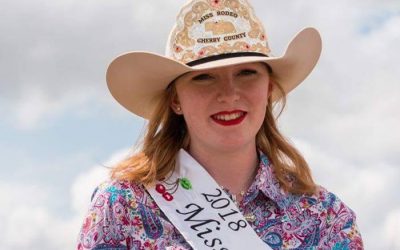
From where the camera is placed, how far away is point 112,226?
197 inches

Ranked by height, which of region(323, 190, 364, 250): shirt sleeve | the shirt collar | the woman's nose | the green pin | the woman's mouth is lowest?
region(323, 190, 364, 250): shirt sleeve

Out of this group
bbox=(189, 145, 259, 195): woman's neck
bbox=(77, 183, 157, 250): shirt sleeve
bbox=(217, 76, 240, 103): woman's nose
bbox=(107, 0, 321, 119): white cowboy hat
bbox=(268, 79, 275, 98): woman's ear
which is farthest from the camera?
bbox=(268, 79, 275, 98): woman's ear

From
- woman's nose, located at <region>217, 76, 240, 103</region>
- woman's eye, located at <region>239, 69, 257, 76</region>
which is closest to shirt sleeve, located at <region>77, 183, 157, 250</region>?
woman's nose, located at <region>217, 76, 240, 103</region>

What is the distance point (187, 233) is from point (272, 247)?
1.60ft

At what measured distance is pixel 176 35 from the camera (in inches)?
206

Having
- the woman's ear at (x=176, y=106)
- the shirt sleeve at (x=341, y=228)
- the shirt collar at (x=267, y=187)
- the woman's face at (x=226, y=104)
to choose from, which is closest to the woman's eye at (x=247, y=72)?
the woman's face at (x=226, y=104)

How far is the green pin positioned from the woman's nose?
75 cm

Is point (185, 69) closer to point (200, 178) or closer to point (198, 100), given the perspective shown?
point (198, 100)

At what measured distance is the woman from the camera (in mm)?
4984

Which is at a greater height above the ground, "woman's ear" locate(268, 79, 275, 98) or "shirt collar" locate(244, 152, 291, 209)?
"woman's ear" locate(268, 79, 275, 98)

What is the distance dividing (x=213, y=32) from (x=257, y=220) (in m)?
1.10

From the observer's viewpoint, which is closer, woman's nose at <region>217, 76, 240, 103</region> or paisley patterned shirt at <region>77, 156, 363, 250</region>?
woman's nose at <region>217, 76, 240, 103</region>

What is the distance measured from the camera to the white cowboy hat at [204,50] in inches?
201

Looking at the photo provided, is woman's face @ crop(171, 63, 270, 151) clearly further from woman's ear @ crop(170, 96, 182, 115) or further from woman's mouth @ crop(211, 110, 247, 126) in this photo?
woman's ear @ crop(170, 96, 182, 115)
